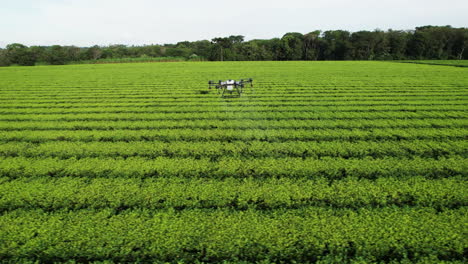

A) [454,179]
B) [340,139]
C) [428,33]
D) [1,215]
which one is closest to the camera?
[1,215]

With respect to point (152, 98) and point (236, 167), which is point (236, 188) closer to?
point (236, 167)

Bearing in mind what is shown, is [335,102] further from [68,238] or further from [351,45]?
[351,45]

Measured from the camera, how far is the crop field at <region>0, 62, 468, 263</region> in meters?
4.16

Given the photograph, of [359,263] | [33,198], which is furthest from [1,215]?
[359,263]

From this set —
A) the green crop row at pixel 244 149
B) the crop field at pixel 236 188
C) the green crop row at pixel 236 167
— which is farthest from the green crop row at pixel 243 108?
the green crop row at pixel 236 167

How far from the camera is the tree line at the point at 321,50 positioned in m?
75.1

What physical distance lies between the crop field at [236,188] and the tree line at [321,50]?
257ft

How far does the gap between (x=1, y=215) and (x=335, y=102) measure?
14170 millimetres

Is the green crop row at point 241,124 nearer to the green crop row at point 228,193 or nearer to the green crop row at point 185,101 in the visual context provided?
the green crop row at point 185,101

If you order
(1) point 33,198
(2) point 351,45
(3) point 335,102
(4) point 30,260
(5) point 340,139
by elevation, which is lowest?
(4) point 30,260

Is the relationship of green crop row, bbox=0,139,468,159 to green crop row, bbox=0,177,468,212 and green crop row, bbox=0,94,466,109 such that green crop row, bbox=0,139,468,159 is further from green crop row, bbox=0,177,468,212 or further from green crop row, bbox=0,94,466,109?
green crop row, bbox=0,94,466,109

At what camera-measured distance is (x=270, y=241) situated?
4258 millimetres

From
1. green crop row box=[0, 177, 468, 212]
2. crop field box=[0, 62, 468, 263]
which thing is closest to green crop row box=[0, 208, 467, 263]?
crop field box=[0, 62, 468, 263]

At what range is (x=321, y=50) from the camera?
304 feet
